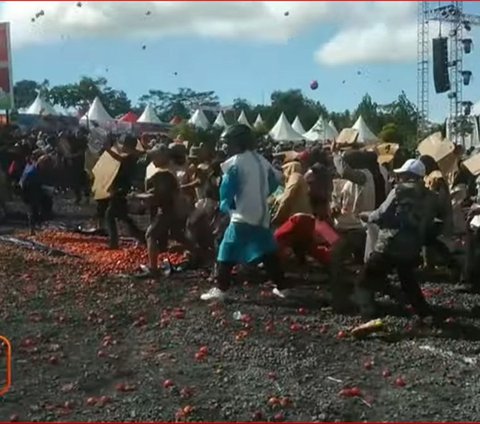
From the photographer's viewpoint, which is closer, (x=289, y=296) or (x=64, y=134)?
(x=289, y=296)

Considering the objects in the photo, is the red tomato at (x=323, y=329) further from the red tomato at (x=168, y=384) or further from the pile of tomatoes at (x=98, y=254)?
the pile of tomatoes at (x=98, y=254)

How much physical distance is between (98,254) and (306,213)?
162 inches

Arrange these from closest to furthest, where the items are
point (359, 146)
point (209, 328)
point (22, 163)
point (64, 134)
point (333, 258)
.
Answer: point (209, 328), point (333, 258), point (359, 146), point (22, 163), point (64, 134)

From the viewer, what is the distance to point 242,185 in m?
9.84

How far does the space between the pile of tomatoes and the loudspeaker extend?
29.1 m

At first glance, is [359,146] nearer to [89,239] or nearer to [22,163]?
[89,239]

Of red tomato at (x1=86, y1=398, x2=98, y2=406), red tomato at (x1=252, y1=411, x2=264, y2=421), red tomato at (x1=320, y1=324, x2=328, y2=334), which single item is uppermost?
red tomato at (x1=320, y1=324, x2=328, y2=334)

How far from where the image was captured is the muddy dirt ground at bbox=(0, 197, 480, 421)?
6.43 metres

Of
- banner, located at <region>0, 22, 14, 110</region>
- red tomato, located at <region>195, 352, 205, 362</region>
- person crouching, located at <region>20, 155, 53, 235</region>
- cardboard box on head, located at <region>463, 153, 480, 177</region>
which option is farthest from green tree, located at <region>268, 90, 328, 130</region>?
red tomato, located at <region>195, 352, 205, 362</region>

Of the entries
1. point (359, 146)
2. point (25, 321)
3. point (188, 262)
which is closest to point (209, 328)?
point (25, 321)

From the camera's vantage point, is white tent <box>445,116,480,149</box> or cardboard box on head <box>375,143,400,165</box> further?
white tent <box>445,116,480,149</box>

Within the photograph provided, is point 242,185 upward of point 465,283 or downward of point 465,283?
upward

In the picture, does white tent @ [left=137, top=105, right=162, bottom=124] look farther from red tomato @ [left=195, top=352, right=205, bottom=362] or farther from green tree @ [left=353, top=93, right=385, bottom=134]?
red tomato @ [left=195, top=352, right=205, bottom=362]

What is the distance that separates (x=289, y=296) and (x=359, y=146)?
416 cm
